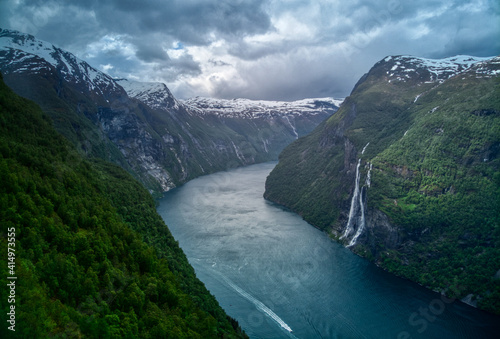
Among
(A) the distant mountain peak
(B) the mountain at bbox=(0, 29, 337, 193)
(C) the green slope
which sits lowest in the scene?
(C) the green slope

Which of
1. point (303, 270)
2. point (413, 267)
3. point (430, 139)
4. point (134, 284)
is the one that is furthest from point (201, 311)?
point (430, 139)

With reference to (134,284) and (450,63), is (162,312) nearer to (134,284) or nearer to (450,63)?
(134,284)

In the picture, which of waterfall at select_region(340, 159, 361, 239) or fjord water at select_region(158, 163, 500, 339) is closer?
fjord water at select_region(158, 163, 500, 339)

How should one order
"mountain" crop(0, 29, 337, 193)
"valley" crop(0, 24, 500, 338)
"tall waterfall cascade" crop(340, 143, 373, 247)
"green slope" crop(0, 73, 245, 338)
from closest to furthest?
"green slope" crop(0, 73, 245, 338) → "valley" crop(0, 24, 500, 338) → "tall waterfall cascade" crop(340, 143, 373, 247) → "mountain" crop(0, 29, 337, 193)

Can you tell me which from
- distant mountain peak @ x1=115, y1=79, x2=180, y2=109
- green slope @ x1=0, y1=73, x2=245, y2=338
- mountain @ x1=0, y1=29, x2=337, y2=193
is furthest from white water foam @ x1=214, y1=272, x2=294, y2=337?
distant mountain peak @ x1=115, y1=79, x2=180, y2=109

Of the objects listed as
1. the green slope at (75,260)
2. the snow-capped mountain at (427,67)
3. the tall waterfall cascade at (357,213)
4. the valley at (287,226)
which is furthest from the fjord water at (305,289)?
the snow-capped mountain at (427,67)

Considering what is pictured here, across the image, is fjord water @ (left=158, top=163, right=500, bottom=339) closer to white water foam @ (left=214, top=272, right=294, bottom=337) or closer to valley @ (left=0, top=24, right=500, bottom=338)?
white water foam @ (left=214, top=272, right=294, bottom=337)
